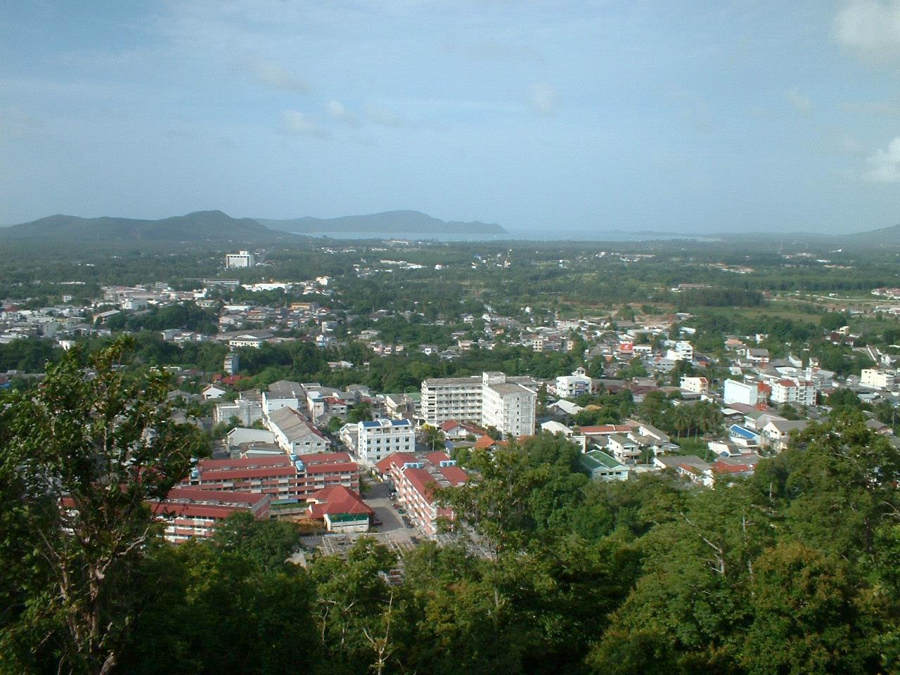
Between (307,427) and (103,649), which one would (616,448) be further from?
(103,649)

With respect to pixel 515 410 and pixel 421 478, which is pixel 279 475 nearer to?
pixel 421 478

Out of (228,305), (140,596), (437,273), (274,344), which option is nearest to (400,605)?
(140,596)


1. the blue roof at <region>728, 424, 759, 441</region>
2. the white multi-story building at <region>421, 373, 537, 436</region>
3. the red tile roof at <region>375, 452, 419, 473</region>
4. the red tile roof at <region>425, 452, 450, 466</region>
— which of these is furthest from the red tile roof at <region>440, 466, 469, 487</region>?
the blue roof at <region>728, 424, 759, 441</region>

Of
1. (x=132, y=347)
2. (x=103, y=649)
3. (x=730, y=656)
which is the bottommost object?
(x=730, y=656)

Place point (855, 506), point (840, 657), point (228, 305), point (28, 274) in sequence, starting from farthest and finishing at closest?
1. point (28, 274)
2. point (228, 305)
3. point (855, 506)
4. point (840, 657)

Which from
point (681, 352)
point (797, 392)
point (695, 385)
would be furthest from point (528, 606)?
point (681, 352)

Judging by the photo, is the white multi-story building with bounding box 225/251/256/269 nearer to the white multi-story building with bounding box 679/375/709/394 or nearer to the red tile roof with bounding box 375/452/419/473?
the white multi-story building with bounding box 679/375/709/394

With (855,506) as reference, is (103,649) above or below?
above
